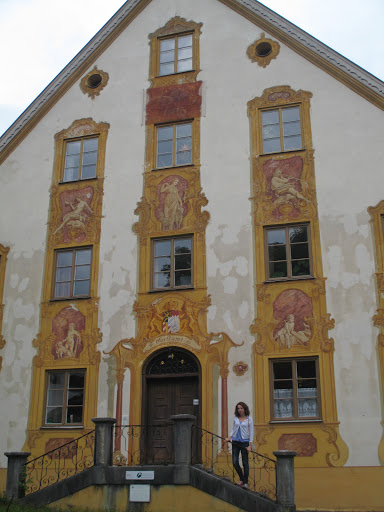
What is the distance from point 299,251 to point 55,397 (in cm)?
768

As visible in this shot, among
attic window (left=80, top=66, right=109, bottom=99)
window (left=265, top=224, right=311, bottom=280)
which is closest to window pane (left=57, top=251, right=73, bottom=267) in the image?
attic window (left=80, top=66, right=109, bottom=99)

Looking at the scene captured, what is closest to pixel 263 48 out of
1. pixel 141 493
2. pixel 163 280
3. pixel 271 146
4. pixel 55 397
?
pixel 271 146

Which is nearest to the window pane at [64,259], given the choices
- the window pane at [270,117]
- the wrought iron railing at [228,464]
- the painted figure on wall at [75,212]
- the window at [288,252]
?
the painted figure on wall at [75,212]

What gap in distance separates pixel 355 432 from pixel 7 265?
10937 mm

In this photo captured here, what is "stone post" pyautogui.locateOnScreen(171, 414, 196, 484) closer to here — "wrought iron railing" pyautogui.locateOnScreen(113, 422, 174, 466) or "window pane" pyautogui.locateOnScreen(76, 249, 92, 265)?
"wrought iron railing" pyautogui.locateOnScreen(113, 422, 174, 466)

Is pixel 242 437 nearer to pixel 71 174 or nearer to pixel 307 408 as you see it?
pixel 307 408

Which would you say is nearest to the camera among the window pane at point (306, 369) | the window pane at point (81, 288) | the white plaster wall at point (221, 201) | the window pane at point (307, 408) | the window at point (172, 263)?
the window pane at point (307, 408)

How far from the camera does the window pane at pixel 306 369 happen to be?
15531 millimetres

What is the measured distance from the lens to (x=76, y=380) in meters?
17.2

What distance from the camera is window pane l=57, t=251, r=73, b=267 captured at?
18.5 metres

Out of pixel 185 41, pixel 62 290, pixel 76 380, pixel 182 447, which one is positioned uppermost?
pixel 185 41

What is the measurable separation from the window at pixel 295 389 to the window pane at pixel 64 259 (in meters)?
6.70

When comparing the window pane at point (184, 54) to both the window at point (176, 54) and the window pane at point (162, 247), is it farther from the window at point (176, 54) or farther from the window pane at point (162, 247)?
the window pane at point (162, 247)

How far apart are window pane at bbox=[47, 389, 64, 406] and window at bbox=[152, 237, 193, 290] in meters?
3.85
